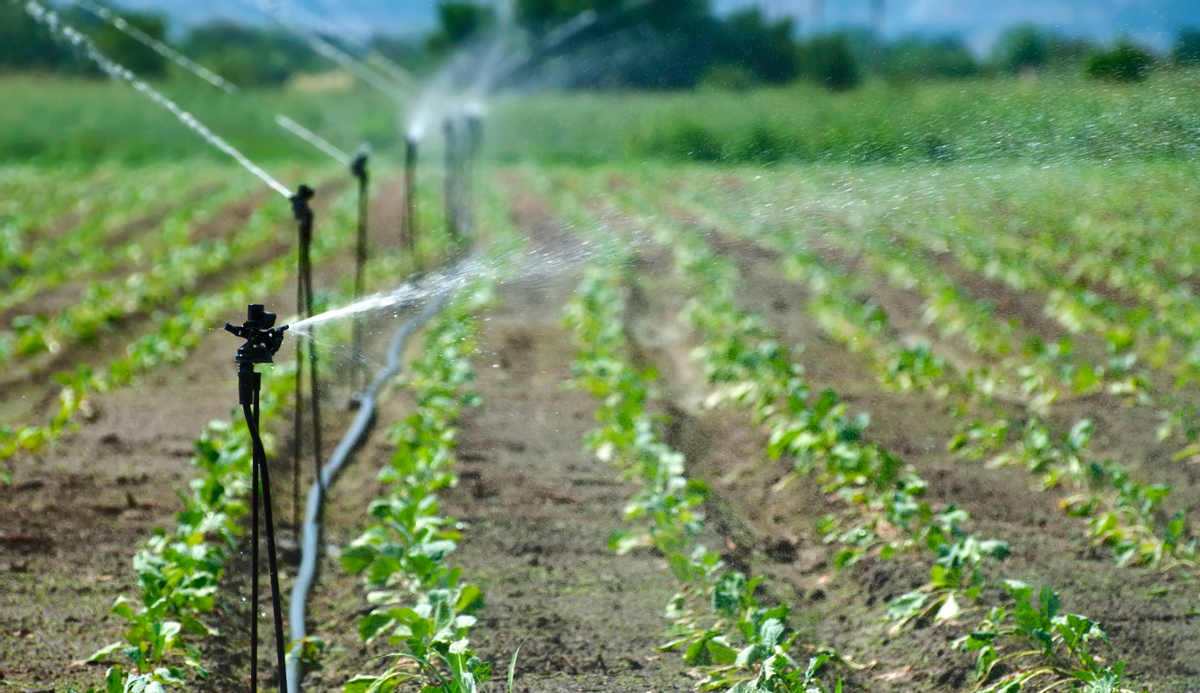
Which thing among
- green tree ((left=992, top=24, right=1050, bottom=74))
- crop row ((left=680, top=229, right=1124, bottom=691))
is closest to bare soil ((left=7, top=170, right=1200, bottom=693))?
crop row ((left=680, top=229, right=1124, bottom=691))

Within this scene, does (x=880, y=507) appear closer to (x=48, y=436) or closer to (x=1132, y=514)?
(x=1132, y=514)

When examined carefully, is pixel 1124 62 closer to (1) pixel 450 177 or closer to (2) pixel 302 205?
(1) pixel 450 177

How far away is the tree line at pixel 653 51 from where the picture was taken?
60.6 ft

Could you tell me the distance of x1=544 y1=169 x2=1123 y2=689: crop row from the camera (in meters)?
2.88

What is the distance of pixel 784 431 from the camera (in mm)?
4762

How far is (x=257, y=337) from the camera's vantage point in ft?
7.84

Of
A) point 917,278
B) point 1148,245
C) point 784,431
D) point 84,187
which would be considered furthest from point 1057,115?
point 84,187

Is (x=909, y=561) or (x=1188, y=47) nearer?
(x=909, y=561)

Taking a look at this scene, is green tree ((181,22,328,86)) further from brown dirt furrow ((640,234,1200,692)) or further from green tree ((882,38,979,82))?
brown dirt furrow ((640,234,1200,692))

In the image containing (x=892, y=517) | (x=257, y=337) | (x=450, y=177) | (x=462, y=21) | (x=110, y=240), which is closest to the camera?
(x=257, y=337)

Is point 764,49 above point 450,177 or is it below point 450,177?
above

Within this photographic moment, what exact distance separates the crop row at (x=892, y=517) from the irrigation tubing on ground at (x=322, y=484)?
168 centimetres

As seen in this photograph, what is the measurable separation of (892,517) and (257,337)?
232cm

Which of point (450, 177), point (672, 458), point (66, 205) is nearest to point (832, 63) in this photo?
point (450, 177)
